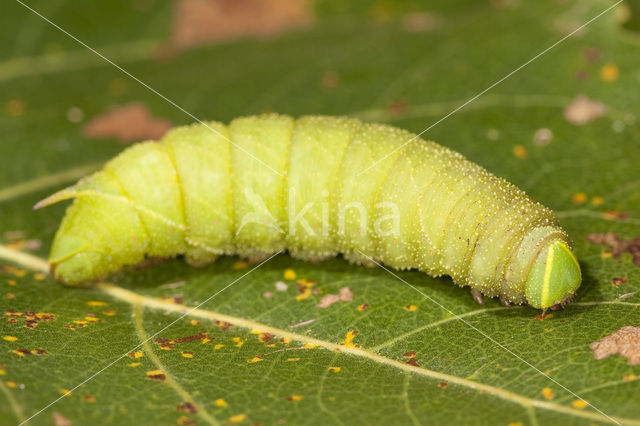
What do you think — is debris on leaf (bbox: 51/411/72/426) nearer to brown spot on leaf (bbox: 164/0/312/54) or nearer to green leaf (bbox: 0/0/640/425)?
green leaf (bbox: 0/0/640/425)

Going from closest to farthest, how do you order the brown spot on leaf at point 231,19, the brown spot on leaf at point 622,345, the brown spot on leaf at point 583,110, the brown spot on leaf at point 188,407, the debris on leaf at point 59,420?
→ 1. the debris on leaf at point 59,420
2. the brown spot on leaf at point 188,407
3. the brown spot on leaf at point 622,345
4. the brown spot on leaf at point 583,110
5. the brown spot on leaf at point 231,19

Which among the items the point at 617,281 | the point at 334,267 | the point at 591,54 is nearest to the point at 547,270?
the point at 617,281

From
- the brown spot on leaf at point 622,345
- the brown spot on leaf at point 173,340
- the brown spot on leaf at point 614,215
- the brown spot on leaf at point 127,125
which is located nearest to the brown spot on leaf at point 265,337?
the brown spot on leaf at point 173,340

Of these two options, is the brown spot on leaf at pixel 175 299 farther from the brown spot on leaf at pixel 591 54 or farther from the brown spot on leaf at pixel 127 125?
the brown spot on leaf at pixel 591 54

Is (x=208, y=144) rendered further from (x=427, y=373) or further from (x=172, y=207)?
(x=427, y=373)

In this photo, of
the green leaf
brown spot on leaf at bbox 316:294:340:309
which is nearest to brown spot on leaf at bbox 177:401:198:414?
the green leaf

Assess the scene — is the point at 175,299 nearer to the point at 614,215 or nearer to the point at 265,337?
the point at 265,337
